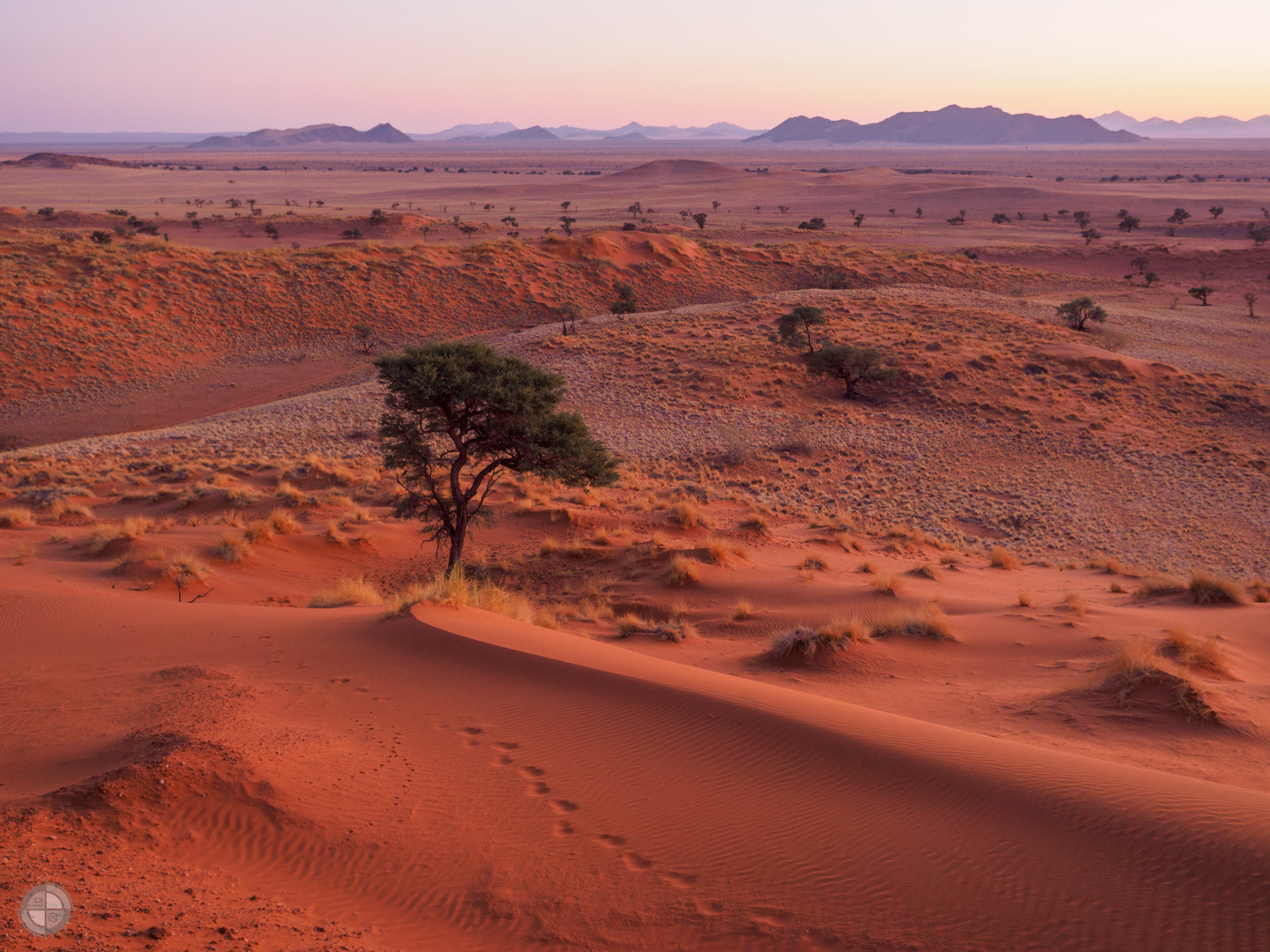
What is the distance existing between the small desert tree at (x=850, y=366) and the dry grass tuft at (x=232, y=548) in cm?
2062

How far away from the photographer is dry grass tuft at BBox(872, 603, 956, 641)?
11.0 m

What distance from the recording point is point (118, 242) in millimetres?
43594

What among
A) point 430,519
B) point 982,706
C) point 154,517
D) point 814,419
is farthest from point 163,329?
point 982,706

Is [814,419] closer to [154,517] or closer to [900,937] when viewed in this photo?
[154,517]

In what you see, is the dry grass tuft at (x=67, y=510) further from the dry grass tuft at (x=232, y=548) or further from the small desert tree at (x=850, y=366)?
the small desert tree at (x=850, y=366)

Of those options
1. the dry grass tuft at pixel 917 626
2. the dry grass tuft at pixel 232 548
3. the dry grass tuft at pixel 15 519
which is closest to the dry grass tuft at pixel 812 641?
the dry grass tuft at pixel 917 626

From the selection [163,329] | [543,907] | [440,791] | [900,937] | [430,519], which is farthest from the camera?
[163,329]

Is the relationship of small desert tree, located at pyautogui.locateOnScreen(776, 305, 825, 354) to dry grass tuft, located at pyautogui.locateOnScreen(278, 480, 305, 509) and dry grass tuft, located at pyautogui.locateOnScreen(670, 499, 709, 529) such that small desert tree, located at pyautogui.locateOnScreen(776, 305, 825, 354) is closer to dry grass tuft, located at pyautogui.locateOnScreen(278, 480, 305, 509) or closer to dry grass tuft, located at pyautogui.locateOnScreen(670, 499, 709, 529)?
dry grass tuft, located at pyautogui.locateOnScreen(670, 499, 709, 529)

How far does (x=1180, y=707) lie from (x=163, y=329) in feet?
127

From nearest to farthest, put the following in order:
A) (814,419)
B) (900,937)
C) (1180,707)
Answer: (900,937) → (1180,707) → (814,419)

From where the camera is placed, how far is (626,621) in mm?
11930

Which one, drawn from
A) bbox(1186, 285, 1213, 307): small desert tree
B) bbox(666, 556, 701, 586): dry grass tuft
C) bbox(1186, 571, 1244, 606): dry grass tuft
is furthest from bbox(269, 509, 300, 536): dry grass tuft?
bbox(1186, 285, 1213, 307): small desert tree

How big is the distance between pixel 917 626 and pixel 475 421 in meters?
8.00

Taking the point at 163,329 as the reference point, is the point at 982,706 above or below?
below
